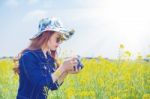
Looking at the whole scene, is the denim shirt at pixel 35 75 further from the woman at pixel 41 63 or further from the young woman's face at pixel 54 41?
the young woman's face at pixel 54 41

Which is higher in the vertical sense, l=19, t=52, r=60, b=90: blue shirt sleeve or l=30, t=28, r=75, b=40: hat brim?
l=30, t=28, r=75, b=40: hat brim

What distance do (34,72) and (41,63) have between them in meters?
0.15

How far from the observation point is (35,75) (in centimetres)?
411

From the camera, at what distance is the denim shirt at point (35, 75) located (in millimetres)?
4102

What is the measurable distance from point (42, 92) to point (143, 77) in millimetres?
2438

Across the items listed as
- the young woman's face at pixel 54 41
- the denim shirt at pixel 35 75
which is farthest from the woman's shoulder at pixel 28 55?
the young woman's face at pixel 54 41

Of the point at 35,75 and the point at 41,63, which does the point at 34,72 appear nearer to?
the point at 35,75

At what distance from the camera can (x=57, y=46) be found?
4.13 meters


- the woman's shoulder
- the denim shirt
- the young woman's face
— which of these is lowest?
the denim shirt

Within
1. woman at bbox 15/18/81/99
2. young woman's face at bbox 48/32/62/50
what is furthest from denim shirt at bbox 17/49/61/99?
young woman's face at bbox 48/32/62/50

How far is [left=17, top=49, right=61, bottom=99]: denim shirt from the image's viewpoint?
13.5 ft

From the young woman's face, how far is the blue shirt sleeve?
196 mm

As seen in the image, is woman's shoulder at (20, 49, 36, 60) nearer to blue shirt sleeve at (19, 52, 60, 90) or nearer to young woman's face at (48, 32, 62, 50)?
blue shirt sleeve at (19, 52, 60, 90)

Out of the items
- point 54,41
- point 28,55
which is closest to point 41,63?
point 28,55
